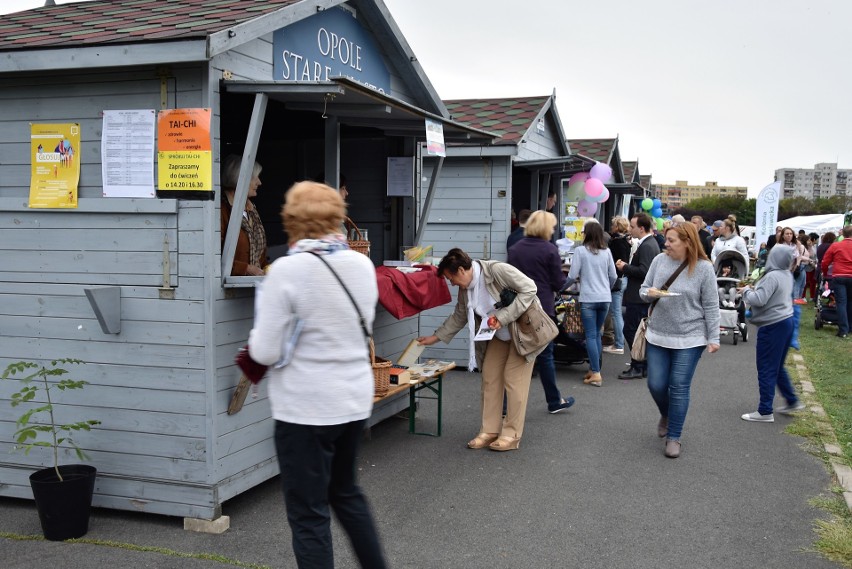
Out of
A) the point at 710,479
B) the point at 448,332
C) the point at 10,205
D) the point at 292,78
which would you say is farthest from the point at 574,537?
the point at 10,205

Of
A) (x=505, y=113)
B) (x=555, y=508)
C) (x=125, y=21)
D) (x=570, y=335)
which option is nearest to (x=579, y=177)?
(x=505, y=113)

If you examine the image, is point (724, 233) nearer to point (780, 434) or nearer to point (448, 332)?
point (780, 434)

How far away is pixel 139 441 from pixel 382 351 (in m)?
2.78

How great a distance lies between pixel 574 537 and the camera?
480 centimetres

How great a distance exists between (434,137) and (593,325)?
388 centimetres

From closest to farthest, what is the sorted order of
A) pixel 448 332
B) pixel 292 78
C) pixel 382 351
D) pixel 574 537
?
pixel 574 537 → pixel 292 78 → pixel 448 332 → pixel 382 351

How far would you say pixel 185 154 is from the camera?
4672mm

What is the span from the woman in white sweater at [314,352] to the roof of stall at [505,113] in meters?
7.79

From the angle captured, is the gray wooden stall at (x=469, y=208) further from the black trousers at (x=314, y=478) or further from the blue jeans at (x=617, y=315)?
the black trousers at (x=314, y=478)

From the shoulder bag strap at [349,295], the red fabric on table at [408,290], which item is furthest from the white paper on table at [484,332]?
the shoulder bag strap at [349,295]

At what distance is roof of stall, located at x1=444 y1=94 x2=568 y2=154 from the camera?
1147cm

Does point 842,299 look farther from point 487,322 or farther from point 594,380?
point 487,322

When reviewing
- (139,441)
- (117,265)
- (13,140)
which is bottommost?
(139,441)

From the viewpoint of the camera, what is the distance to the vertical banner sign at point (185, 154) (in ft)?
15.2
